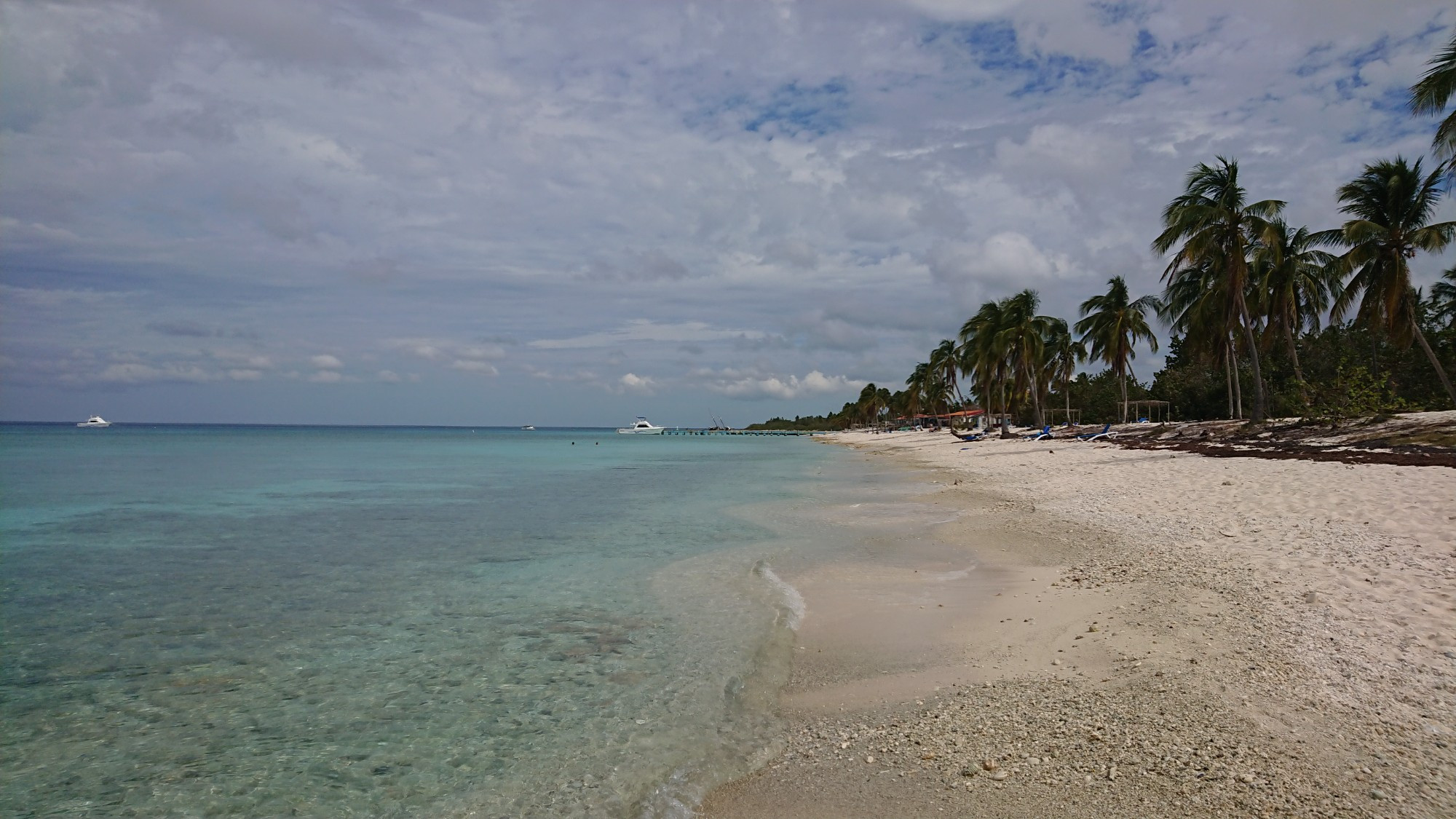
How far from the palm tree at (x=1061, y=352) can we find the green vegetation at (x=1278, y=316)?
22cm

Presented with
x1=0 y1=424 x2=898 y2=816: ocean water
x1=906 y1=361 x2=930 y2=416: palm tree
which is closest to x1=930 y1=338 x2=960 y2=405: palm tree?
x1=906 y1=361 x2=930 y2=416: palm tree

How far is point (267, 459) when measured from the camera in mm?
48656

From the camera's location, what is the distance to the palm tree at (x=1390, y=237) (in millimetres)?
23688

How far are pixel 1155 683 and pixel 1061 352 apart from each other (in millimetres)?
65292

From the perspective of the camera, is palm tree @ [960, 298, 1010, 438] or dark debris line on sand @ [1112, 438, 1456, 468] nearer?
dark debris line on sand @ [1112, 438, 1456, 468]

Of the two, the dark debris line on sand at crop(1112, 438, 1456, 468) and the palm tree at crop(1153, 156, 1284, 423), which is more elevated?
the palm tree at crop(1153, 156, 1284, 423)

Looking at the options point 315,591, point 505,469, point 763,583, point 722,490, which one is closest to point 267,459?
point 505,469

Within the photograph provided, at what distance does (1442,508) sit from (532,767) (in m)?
12.1

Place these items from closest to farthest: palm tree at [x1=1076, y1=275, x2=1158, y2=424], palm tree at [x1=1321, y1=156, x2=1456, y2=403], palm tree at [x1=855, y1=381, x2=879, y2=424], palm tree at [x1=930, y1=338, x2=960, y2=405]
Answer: palm tree at [x1=1321, y1=156, x2=1456, y2=403] < palm tree at [x1=1076, y1=275, x2=1158, y2=424] < palm tree at [x1=930, y1=338, x2=960, y2=405] < palm tree at [x1=855, y1=381, x2=879, y2=424]

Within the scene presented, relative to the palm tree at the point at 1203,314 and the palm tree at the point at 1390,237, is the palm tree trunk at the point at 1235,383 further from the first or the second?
the palm tree at the point at 1390,237

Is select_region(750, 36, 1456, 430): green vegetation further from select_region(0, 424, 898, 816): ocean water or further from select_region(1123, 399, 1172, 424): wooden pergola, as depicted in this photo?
select_region(0, 424, 898, 816): ocean water

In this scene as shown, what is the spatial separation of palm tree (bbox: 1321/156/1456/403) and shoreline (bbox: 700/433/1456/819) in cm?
1770

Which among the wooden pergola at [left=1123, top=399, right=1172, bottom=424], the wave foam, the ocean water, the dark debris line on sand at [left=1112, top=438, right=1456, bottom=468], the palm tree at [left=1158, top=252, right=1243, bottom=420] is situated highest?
the palm tree at [left=1158, top=252, right=1243, bottom=420]

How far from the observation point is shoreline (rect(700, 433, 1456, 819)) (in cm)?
386
